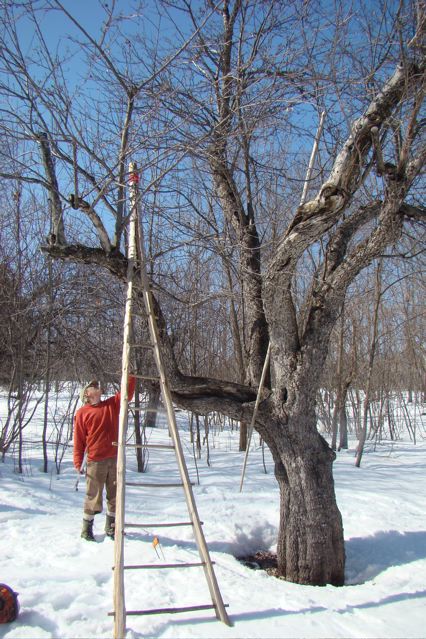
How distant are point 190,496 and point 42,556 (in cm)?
161

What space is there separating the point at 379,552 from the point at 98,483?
2704 millimetres

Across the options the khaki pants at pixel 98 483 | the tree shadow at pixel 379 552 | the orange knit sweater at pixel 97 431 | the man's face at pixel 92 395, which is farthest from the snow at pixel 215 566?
the man's face at pixel 92 395

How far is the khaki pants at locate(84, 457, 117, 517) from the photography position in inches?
171

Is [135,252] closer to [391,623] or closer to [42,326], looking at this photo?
[391,623]

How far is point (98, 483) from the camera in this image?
4441mm

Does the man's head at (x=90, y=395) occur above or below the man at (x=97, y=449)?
above

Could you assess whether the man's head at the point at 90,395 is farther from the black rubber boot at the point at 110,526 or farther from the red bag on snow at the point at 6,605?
the red bag on snow at the point at 6,605

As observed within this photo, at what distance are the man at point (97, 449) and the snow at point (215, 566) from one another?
0.29 m

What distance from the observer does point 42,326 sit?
8.16 m

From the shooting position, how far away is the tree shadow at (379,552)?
425cm

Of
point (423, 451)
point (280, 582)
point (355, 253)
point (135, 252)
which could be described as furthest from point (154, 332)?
point (423, 451)

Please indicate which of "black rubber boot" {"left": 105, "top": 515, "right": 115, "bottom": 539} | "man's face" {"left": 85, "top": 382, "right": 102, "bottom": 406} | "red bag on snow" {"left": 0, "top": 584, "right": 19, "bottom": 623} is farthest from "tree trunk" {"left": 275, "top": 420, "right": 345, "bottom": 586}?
"red bag on snow" {"left": 0, "top": 584, "right": 19, "bottom": 623}

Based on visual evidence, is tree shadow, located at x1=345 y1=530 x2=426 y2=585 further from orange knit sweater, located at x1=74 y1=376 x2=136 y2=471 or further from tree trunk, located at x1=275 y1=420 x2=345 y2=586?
orange knit sweater, located at x1=74 y1=376 x2=136 y2=471

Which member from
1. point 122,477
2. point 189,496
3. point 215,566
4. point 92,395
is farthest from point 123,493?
point 92,395
